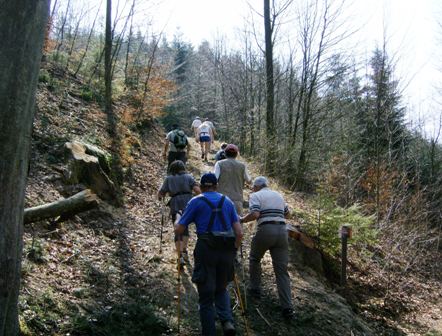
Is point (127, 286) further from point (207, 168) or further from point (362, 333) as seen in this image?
point (207, 168)

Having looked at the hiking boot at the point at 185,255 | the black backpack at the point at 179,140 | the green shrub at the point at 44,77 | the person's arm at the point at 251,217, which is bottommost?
the hiking boot at the point at 185,255

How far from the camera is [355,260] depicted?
41.4 feet

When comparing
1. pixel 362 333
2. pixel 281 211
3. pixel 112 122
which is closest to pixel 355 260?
pixel 362 333

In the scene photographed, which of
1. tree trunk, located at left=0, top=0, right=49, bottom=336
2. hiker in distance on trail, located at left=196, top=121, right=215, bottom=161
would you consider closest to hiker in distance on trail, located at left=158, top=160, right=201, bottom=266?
tree trunk, located at left=0, top=0, right=49, bottom=336

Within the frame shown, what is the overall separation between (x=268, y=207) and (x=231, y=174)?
4.51 ft

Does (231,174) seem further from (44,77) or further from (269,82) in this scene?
(269,82)

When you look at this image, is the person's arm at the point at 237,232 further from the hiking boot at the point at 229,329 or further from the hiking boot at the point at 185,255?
the hiking boot at the point at 185,255

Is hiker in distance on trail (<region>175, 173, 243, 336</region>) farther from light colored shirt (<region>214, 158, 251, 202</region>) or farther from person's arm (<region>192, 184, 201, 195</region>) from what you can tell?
light colored shirt (<region>214, 158, 251, 202</region>)

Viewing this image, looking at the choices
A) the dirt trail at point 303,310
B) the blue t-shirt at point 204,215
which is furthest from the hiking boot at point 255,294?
the blue t-shirt at point 204,215

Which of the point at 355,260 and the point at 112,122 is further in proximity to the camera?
the point at 112,122

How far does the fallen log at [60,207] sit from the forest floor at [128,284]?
0.88 meters

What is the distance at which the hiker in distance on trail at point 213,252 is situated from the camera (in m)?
5.63

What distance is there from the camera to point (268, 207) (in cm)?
745

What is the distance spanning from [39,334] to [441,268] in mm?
15437
